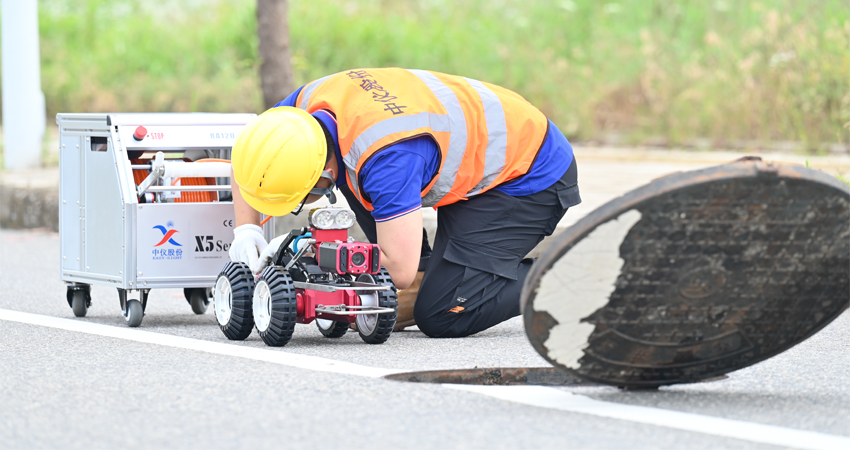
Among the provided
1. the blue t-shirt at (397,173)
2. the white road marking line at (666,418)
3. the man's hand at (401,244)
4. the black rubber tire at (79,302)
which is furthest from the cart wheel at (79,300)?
the white road marking line at (666,418)

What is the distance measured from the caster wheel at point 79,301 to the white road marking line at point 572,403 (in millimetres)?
595

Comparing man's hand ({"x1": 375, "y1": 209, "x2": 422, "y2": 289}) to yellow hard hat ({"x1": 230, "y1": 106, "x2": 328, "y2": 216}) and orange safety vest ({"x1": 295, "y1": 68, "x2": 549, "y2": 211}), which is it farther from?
yellow hard hat ({"x1": 230, "y1": 106, "x2": 328, "y2": 216})

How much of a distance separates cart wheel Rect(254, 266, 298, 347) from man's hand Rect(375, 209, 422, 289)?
1.36ft

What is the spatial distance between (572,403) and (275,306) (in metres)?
1.40

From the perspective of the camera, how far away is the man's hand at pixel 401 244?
4.39m

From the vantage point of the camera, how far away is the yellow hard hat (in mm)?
4316

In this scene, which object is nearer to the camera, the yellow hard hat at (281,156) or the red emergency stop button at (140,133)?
the yellow hard hat at (281,156)

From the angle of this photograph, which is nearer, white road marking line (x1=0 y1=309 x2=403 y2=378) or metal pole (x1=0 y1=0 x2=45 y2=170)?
white road marking line (x1=0 y1=309 x2=403 y2=378)

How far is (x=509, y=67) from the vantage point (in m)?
14.5

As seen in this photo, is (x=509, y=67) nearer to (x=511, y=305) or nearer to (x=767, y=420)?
(x=511, y=305)

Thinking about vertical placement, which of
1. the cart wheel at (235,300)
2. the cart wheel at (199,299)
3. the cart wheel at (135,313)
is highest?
the cart wheel at (235,300)

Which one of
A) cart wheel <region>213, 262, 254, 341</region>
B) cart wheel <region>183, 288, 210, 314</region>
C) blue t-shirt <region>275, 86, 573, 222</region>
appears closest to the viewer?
blue t-shirt <region>275, 86, 573, 222</region>

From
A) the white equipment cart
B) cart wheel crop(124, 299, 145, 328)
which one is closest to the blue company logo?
the white equipment cart

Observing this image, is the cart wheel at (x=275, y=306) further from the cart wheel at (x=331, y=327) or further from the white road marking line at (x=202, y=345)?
the cart wheel at (x=331, y=327)
